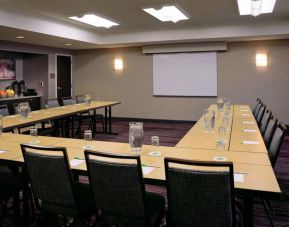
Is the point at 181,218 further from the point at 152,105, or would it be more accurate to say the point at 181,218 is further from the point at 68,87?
the point at 68,87

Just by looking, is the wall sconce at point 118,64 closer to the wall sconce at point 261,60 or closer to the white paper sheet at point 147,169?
the wall sconce at point 261,60

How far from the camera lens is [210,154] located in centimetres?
236

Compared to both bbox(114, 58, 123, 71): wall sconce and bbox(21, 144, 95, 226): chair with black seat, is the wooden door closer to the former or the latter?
bbox(114, 58, 123, 71): wall sconce

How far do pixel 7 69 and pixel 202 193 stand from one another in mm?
7882

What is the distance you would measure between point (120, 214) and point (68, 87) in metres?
8.14

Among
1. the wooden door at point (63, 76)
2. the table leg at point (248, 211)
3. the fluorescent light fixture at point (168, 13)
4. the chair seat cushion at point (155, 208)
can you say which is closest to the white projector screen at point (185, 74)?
the fluorescent light fixture at point (168, 13)

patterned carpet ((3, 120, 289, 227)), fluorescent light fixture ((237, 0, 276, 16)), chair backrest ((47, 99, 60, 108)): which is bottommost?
patterned carpet ((3, 120, 289, 227))

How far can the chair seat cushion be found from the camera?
1.82 meters

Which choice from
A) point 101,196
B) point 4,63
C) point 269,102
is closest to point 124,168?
point 101,196

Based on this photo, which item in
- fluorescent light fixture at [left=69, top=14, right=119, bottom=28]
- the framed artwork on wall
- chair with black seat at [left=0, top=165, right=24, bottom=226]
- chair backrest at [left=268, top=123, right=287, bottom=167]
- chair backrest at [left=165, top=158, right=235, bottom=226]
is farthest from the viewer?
the framed artwork on wall

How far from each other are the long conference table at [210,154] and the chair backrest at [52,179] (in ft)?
0.56

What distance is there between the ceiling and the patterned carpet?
7.57ft

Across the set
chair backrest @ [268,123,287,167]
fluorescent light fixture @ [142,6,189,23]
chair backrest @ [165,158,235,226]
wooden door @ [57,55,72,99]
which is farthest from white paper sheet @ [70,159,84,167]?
wooden door @ [57,55,72,99]

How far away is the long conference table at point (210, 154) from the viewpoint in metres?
1.72
